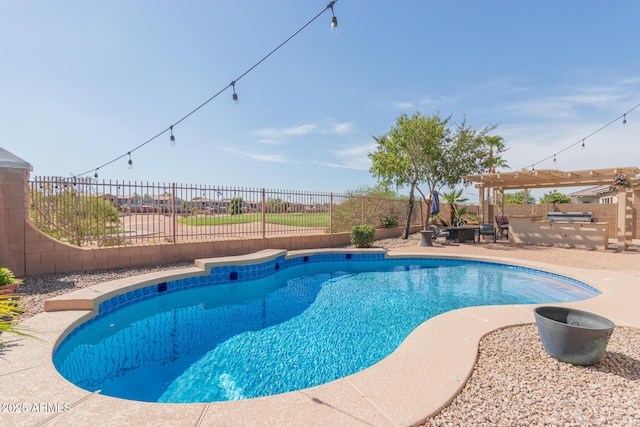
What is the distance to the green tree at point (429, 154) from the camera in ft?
42.9

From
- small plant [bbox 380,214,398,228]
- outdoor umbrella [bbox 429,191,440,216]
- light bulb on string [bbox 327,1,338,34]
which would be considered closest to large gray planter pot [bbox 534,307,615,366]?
light bulb on string [bbox 327,1,338,34]

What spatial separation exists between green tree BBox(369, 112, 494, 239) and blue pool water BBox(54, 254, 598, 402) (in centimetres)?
638

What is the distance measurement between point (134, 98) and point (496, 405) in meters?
11.9

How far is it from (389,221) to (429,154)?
3.94 m

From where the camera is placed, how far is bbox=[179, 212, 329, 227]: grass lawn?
31.1 ft

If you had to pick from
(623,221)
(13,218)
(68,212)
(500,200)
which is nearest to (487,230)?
(500,200)

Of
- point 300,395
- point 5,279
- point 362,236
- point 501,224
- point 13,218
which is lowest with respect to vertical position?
point 300,395

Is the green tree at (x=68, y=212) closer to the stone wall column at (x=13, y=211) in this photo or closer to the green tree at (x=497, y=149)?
the stone wall column at (x=13, y=211)

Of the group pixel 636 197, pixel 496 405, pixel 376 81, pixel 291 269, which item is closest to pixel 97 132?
pixel 291 269

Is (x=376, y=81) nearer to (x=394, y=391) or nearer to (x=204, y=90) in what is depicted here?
(x=204, y=90)

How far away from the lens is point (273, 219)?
34.5ft

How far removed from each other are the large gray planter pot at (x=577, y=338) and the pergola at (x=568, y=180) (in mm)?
10928

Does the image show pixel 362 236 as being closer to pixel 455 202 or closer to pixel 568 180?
pixel 455 202

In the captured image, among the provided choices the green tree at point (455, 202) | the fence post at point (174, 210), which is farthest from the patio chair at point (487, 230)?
the fence post at point (174, 210)
